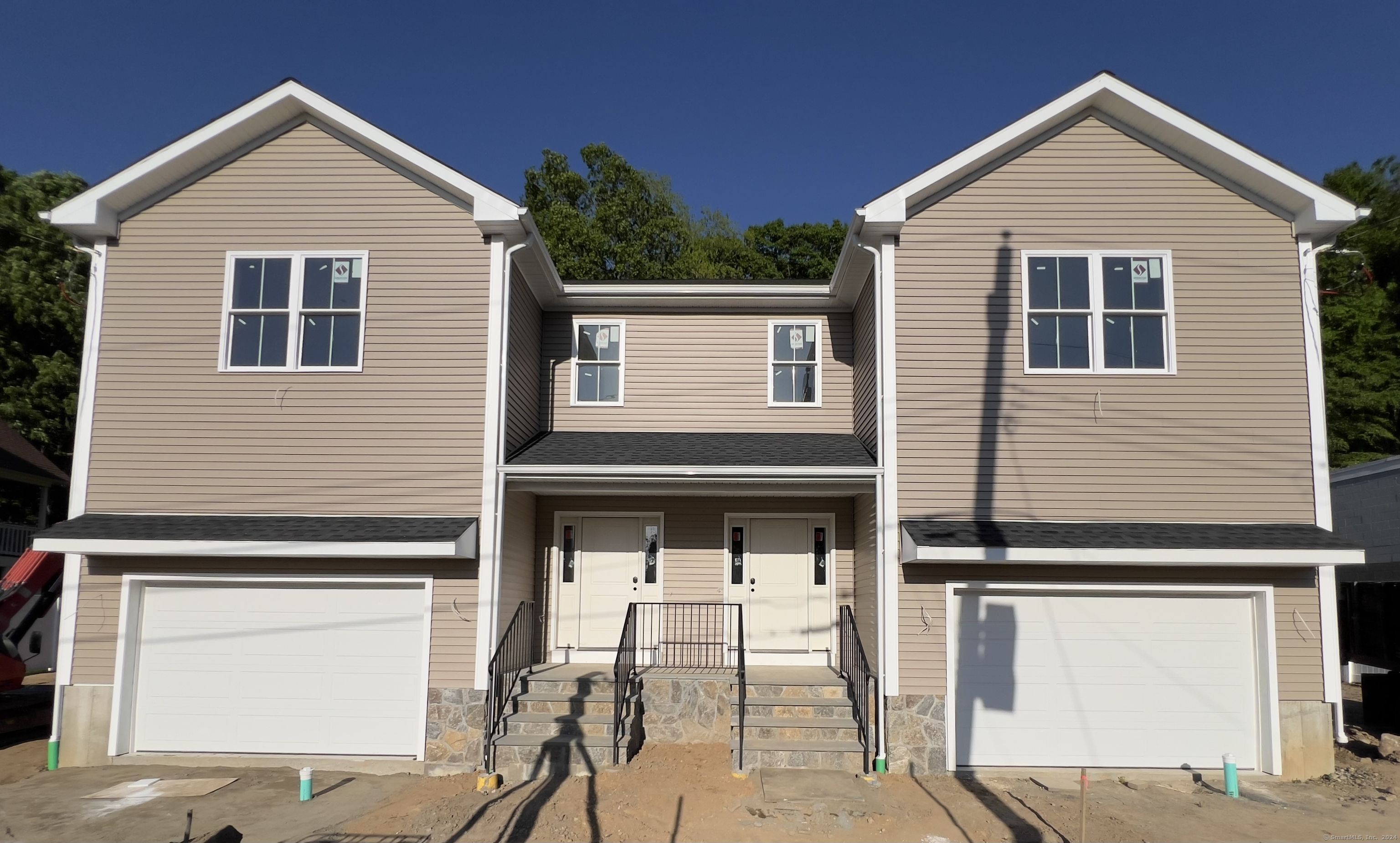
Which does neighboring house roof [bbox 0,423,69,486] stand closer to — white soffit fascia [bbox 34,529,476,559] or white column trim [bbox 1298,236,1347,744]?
white soffit fascia [bbox 34,529,476,559]

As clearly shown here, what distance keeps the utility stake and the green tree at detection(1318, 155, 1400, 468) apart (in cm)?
1783

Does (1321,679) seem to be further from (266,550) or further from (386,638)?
(266,550)

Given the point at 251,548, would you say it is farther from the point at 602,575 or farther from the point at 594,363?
the point at 594,363

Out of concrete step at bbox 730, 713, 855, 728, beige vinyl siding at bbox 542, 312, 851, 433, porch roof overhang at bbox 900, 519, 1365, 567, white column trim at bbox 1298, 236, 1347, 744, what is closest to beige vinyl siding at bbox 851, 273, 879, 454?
beige vinyl siding at bbox 542, 312, 851, 433

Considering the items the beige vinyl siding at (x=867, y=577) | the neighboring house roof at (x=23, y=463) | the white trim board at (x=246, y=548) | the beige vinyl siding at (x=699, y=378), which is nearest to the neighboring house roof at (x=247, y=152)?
the beige vinyl siding at (x=699, y=378)

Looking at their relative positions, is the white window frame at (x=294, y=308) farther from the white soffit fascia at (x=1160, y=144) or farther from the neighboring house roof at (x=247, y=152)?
the white soffit fascia at (x=1160, y=144)

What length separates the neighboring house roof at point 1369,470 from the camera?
13.9m

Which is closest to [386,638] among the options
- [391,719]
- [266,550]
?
[391,719]

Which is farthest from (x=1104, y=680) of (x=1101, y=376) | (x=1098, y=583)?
(x=1101, y=376)

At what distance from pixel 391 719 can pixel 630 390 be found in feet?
16.6

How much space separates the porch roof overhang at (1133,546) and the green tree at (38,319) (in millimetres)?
20368

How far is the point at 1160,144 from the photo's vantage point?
Answer: 33.6 feet

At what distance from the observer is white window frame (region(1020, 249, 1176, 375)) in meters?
9.80

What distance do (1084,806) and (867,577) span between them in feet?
14.0
